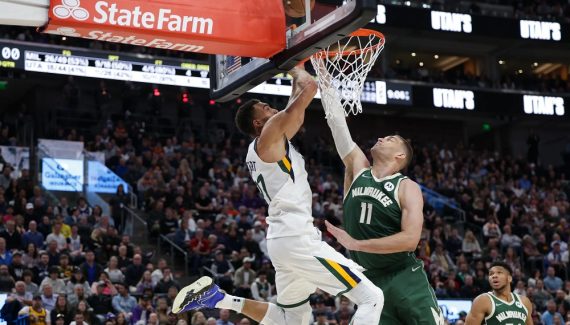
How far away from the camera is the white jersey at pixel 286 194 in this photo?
692 cm

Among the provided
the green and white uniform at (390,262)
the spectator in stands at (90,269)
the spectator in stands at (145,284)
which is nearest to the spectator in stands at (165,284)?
the spectator in stands at (145,284)

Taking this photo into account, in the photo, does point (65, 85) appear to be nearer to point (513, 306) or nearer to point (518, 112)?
point (518, 112)

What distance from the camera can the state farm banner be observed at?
6.64 m

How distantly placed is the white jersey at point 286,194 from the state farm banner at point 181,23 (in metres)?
0.82

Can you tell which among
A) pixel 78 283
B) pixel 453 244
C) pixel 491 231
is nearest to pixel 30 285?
pixel 78 283

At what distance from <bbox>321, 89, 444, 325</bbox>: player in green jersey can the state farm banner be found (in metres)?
1.23

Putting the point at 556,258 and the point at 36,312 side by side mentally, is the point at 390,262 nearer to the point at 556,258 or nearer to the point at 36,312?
the point at 36,312

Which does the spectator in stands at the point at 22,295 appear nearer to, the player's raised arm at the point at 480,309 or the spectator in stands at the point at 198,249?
the spectator in stands at the point at 198,249

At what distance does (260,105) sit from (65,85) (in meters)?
19.9

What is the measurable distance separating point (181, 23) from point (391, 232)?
2.18 metres

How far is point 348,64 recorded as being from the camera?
8.20 m

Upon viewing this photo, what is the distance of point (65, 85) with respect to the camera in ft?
86.1

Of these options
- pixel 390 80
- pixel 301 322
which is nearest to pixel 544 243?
pixel 390 80

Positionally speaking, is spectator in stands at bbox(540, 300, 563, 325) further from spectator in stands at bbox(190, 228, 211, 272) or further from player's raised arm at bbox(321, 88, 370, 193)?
player's raised arm at bbox(321, 88, 370, 193)
